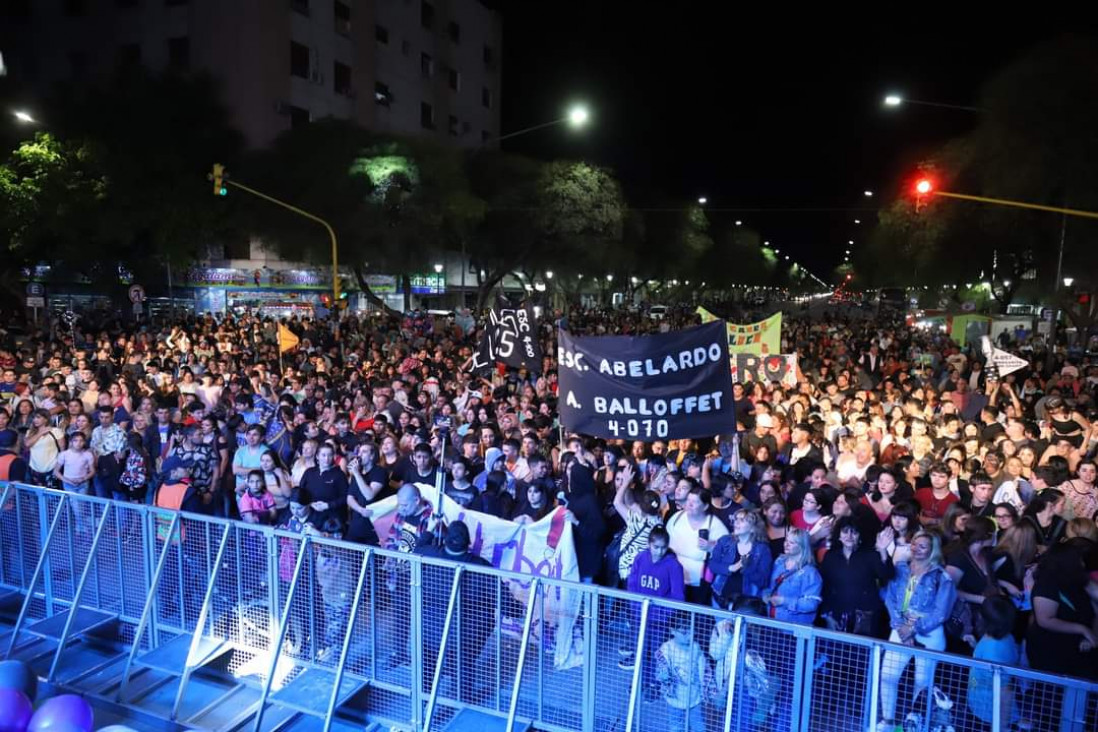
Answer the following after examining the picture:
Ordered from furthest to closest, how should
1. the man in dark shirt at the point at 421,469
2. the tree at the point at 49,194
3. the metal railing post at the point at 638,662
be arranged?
1. the tree at the point at 49,194
2. the man in dark shirt at the point at 421,469
3. the metal railing post at the point at 638,662

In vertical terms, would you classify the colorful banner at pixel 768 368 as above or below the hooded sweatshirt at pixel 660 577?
above

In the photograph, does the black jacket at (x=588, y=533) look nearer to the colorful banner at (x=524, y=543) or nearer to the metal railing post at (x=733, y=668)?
the colorful banner at (x=524, y=543)

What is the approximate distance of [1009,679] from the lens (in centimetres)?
397

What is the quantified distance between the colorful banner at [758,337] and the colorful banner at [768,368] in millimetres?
132

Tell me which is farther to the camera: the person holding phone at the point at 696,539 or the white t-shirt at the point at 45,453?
the white t-shirt at the point at 45,453

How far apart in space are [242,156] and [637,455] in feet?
99.0

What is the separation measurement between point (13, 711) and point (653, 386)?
18.0ft

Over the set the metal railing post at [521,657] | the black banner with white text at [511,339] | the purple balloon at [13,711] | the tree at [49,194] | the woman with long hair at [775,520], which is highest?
the tree at [49,194]

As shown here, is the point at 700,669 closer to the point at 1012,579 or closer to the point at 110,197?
the point at 1012,579

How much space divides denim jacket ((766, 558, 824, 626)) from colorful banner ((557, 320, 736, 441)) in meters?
2.11

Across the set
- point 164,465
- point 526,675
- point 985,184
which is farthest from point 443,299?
point 526,675

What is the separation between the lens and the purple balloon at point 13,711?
4.61m

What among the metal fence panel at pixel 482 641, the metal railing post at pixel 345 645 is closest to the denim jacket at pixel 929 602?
the metal fence panel at pixel 482 641

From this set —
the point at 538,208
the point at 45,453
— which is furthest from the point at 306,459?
the point at 538,208
